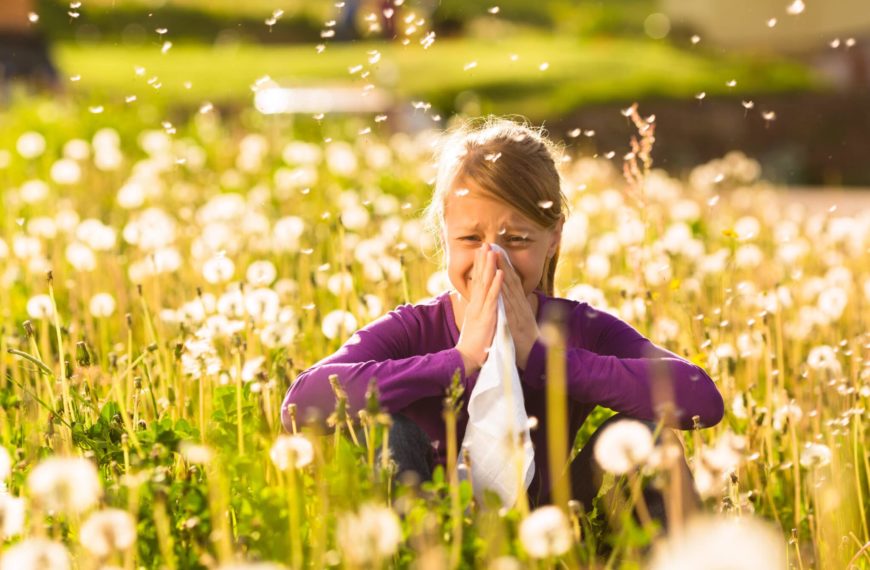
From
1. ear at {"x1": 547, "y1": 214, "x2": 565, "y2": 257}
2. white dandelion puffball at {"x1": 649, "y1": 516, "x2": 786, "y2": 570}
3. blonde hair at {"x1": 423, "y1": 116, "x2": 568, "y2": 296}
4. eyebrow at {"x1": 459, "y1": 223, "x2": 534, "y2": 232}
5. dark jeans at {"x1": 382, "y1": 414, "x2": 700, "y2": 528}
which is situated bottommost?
dark jeans at {"x1": 382, "y1": 414, "x2": 700, "y2": 528}

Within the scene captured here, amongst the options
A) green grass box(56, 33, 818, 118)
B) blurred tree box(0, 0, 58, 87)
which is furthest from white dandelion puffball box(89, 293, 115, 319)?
blurred tree box(0, 0, 58, 87)

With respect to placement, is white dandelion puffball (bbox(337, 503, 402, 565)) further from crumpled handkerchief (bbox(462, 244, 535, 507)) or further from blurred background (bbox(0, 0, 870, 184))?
blurred background (bbox(0, 0, 870, 184))

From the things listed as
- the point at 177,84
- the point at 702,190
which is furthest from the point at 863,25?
the point at 702,190

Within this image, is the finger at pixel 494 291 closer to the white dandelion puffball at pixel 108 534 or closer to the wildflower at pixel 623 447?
the wildflower at pixel 623 447

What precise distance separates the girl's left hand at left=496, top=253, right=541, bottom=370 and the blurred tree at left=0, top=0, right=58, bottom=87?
11086mm

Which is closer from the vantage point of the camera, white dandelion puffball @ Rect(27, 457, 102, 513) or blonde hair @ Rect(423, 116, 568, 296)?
white dandelion puffball @ Rect(27, 457, 102, 513)

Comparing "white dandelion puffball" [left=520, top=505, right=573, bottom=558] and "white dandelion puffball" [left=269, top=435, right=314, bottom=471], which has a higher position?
"white dandelion puffball" [left=269, top=435, right=314, bottom=471]

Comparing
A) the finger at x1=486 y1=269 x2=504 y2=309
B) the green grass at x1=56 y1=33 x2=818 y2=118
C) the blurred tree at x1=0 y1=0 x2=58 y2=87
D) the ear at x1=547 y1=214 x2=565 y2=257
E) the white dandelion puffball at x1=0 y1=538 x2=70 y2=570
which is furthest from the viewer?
the green grass at x1=56 y1=33 x2=818 y2=118

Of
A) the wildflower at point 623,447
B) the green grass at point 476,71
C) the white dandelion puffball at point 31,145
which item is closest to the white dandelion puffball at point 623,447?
the wildflower at point 623,447

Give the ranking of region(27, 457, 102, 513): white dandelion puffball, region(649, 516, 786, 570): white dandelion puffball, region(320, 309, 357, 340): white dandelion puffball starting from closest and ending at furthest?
region(649, 516, 786, 570): white dandelion puffball, region(27, 457, 102, 513): white dandelion puffball, region(320, 309, 357, 340): white dandelion puffball

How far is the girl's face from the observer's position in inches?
98.4

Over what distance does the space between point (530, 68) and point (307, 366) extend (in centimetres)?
1403

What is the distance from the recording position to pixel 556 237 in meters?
2.72

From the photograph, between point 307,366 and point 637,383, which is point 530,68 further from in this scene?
point 637,383
